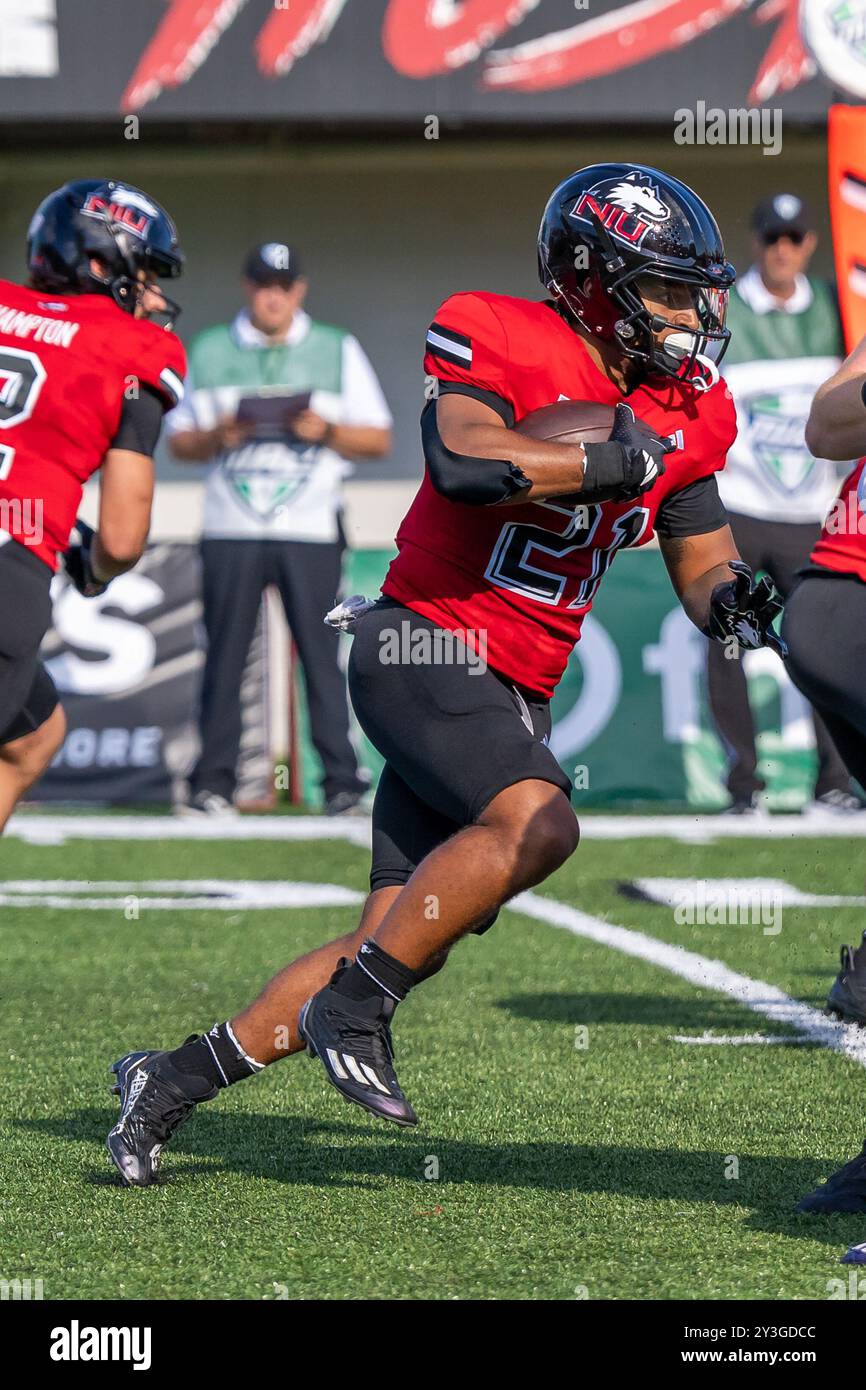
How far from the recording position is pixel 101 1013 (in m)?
5.19

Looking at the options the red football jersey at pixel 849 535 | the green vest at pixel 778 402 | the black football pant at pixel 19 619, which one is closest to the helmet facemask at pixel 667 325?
the red football jersey at pixel 849 535

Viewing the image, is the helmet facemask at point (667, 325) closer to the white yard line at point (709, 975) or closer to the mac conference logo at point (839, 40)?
the white yard line at point (709, 975)

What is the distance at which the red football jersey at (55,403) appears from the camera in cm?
413

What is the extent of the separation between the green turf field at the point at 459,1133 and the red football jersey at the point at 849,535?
1098mm

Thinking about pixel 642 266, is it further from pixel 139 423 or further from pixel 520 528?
pixel 139 423

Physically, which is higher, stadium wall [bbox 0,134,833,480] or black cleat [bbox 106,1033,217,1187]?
stadium wall [bbox 0,134,833,480]

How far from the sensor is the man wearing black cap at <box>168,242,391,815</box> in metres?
9.05

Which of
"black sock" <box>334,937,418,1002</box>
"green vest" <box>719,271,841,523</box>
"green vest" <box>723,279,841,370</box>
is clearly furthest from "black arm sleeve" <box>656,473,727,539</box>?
"green vest" <box>723,279,841,370</box>

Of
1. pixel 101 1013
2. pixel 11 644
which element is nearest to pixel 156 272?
pixel 11 644

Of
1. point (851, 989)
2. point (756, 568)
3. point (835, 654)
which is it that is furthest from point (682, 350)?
point (756, 568)

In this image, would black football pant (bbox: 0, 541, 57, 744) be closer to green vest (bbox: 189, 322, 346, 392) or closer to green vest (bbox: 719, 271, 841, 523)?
green vest (bbox: 719, 271, 841, 523)

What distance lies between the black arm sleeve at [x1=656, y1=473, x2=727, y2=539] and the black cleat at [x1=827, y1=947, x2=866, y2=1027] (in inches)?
49.0

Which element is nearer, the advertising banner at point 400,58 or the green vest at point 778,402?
the green vest at point 778,402

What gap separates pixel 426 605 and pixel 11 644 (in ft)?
3.38
